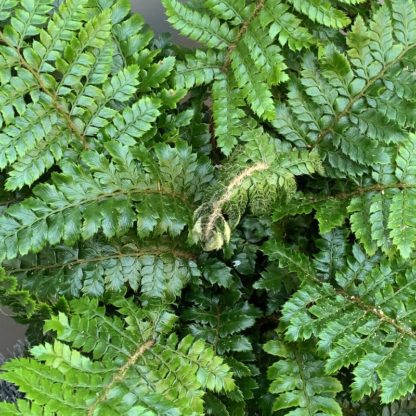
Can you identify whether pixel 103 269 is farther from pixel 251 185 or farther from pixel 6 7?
pixel 6 7

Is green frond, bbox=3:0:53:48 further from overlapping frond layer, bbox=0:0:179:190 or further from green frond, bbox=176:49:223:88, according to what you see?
green frond, bbox=176:49:223:88

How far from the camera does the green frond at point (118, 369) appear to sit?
0.80m

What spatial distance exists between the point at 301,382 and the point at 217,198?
34cm

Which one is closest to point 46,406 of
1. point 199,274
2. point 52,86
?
point 199,274

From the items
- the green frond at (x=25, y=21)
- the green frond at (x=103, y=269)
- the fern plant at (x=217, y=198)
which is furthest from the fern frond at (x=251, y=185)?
the green frond at (x=25, y=21)

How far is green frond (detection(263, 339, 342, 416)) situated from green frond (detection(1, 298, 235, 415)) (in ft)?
0.34

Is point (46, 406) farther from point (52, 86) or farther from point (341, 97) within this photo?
point (341, 97)

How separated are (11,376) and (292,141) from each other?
66 centimetres

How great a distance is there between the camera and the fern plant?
94cm

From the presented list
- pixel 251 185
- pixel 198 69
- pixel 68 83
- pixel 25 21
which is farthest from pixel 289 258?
pixel 25 21

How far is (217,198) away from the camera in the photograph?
37.7 inches

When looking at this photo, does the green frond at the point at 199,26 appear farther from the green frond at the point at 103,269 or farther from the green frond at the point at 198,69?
the green frond at the point at 103,269

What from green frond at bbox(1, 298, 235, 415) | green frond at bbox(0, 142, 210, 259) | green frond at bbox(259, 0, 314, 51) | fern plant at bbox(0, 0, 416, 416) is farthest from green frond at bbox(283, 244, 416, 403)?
green frond at bbox(259, 0, 314, 51)

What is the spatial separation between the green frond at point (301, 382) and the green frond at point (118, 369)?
0.10 metres
